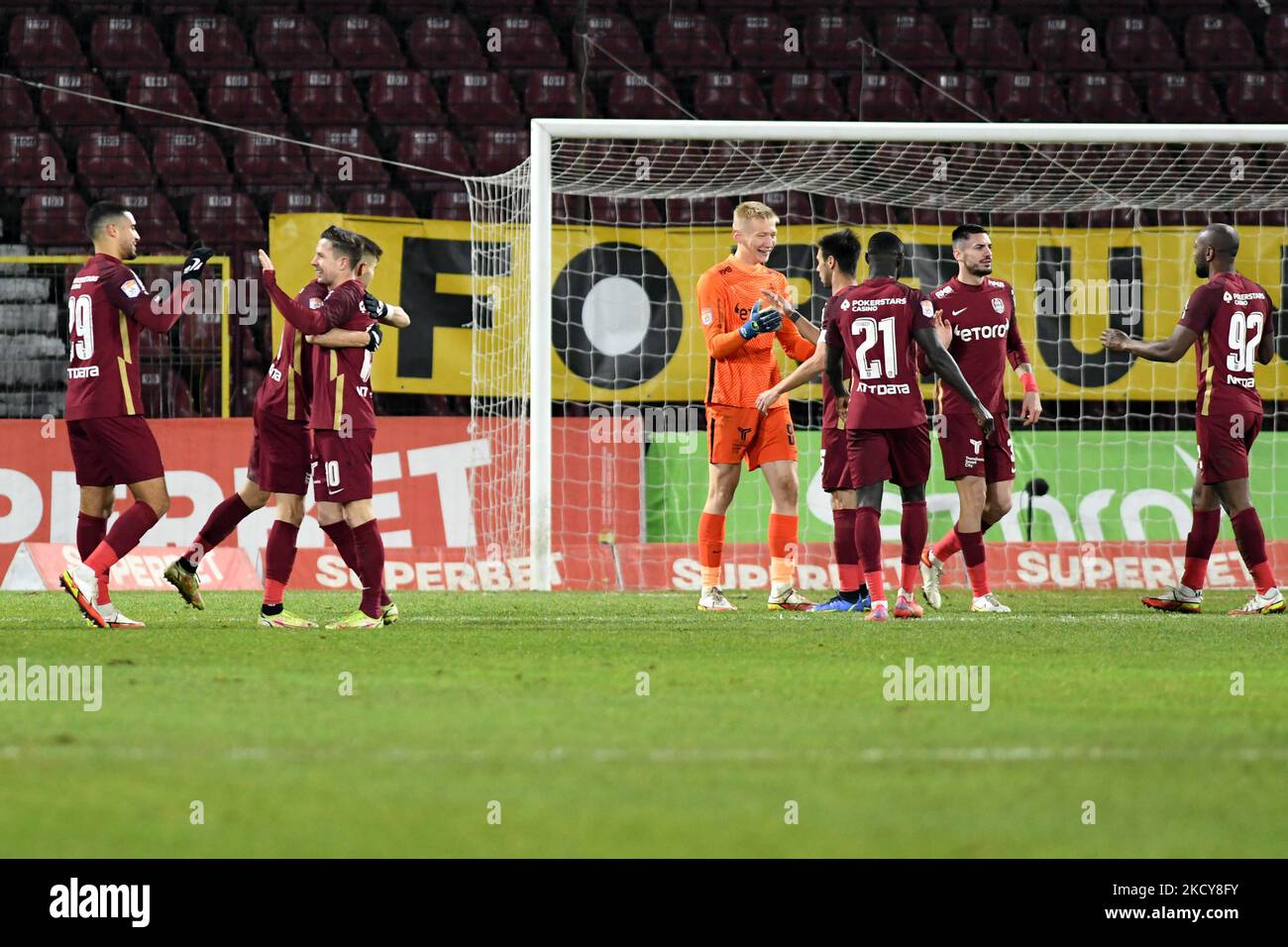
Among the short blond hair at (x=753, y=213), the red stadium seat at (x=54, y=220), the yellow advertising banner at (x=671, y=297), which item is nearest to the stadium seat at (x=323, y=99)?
the red stadium seat at (x=54, y=220)

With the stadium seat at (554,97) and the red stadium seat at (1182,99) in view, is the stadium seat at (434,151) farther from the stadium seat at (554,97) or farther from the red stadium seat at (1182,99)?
the red stadium seat at (1182,99)

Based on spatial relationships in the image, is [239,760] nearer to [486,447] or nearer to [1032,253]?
[486,447]

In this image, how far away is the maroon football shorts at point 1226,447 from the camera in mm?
7555

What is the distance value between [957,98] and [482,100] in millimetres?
4399

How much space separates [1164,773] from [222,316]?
950cm

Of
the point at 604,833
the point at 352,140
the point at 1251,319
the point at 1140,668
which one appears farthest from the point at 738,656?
the point at 352,140

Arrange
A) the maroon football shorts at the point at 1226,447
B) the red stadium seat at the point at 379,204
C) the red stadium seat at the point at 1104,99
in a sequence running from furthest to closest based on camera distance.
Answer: the red stadium seat at the point at 1104,99
the red stadium seat at the point at 379,204
the maroon football shorts at the point at 1226,447

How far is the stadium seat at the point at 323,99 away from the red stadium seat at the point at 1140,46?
714 centimetres

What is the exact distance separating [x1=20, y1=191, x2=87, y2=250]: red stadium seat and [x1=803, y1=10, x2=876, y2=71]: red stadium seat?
6818 mm

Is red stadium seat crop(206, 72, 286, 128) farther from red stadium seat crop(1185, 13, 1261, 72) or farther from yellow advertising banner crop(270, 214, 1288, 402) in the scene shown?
red stadium seat crop(1185, 13, 1261, 72)

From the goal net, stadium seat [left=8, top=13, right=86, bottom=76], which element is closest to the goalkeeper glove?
the goal net

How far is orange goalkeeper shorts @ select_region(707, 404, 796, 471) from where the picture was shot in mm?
7750

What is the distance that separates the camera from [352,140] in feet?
47.2

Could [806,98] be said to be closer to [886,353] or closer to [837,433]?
[837,433]
